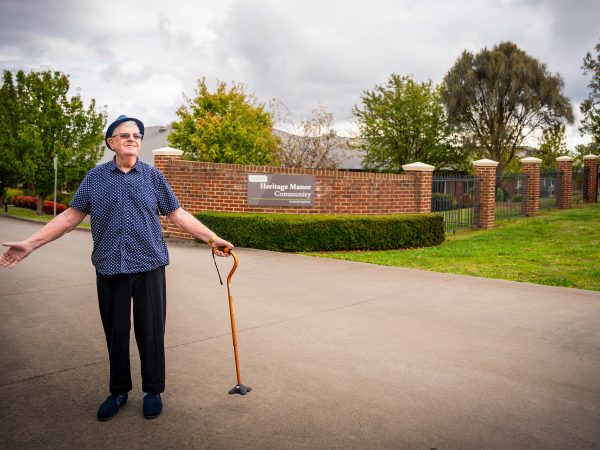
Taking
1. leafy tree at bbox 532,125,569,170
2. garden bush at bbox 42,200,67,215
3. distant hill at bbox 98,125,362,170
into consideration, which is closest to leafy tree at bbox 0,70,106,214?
garden bush at bbox 42,200,67,215

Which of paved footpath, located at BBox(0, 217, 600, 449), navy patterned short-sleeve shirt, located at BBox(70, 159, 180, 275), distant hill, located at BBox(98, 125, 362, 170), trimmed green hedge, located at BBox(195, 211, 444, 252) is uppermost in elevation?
distant hill, located at BBox(98, 125, 362, 170)

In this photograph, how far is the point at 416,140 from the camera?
34.0m

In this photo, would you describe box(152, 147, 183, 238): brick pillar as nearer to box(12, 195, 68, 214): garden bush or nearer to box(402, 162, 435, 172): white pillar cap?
box(402, 162, 435, 172): white pillar cap

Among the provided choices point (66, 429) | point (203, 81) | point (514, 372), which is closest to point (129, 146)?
point (66, 429)

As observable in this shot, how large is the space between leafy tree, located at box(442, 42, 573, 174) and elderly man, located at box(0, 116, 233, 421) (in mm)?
33081

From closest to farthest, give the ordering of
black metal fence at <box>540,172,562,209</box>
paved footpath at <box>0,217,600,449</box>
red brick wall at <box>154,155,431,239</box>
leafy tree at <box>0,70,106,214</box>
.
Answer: paved footpath at <box>0,217,600,449</box>, red brick wall at <box>154,155,431,239</box>, black metal fence at <box>540,172,562,209</box>, leafy tree at <box>0,70,106,214</box>

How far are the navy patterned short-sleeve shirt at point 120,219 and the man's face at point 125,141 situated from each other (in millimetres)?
100

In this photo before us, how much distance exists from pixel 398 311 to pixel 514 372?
82.0 inches

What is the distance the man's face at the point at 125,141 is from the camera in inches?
135

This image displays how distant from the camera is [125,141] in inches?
136

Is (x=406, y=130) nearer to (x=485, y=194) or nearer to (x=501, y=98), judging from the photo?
(x=501, y=98)

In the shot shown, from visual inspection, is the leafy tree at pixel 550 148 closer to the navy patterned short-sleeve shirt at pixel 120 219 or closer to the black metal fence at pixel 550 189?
the black metal fence at pixel 550 189

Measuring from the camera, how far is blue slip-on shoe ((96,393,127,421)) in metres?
3.35

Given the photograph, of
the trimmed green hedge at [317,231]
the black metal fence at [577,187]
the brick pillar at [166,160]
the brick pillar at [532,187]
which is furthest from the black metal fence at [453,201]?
the brick pillar at [166,160]
